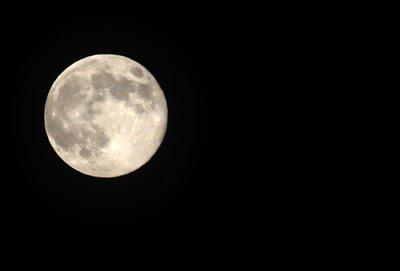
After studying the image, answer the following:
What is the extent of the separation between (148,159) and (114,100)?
1072mm

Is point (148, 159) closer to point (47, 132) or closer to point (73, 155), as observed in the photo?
point (73, 155)

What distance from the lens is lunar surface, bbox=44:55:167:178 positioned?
15.2 ft

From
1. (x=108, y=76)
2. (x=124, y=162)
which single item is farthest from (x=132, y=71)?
(x=124, y=162)

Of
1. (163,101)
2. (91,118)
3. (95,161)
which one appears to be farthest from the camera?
(163,101)

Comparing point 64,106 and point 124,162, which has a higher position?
point 64,106

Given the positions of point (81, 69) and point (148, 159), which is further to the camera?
point (148, 159)

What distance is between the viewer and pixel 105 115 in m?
4.60

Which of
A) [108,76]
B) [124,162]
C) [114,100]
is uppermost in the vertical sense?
[108,76]

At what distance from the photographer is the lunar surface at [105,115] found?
4625mm

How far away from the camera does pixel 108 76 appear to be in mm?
4734

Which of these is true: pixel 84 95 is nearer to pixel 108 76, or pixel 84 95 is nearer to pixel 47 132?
pixel 108 76

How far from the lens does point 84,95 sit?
462 cm

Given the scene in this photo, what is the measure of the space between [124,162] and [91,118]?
716 millimetres

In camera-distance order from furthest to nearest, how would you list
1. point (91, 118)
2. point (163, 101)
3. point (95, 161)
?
point (163, 101)
point (95, 161)
point (91, 118)
